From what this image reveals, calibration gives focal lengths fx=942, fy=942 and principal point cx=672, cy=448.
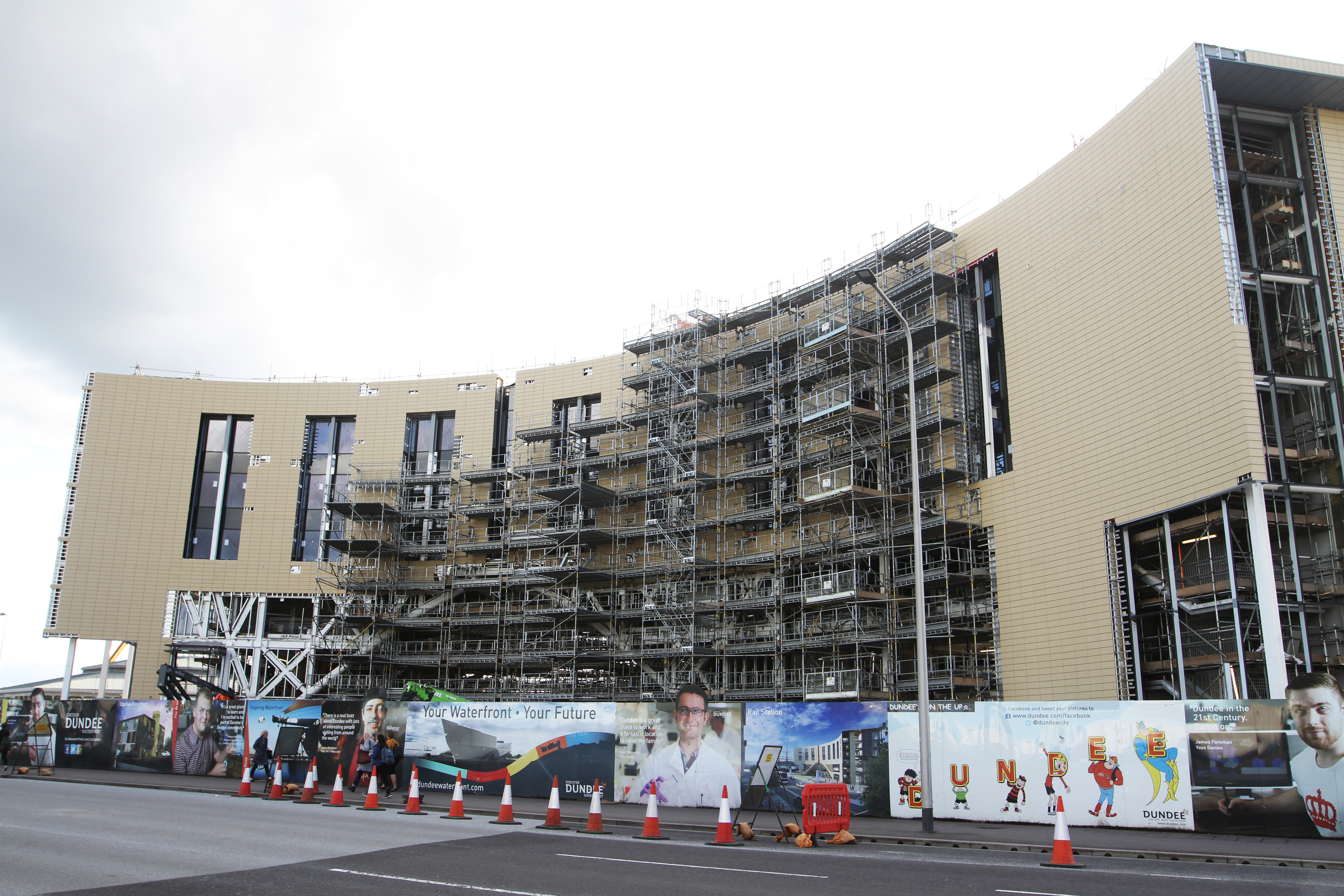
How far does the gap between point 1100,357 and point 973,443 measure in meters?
6.40

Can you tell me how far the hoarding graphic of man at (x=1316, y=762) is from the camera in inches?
693

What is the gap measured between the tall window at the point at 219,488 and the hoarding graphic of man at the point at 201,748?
2686cm

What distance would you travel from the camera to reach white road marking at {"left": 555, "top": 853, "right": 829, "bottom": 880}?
1223 centimetres

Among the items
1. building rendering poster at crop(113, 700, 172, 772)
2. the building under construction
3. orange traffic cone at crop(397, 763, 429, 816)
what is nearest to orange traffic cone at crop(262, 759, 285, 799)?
orange traffic cone at crop(397, 763, 429, 816)

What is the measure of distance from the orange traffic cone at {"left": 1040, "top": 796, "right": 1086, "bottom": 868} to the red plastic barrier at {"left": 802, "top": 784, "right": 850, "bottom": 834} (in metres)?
3.86

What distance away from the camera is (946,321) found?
125 feet

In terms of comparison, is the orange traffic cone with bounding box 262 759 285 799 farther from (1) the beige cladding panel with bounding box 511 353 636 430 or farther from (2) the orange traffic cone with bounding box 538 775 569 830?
(1) the beige cladding panel with bounding box 511 353 636 430

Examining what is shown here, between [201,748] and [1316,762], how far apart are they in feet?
102

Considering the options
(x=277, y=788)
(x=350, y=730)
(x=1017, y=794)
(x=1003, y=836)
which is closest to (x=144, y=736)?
(x=350, y=730)

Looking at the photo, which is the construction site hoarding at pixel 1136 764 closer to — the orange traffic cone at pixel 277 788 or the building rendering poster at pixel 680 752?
the building rendering poster at pixel 680 752

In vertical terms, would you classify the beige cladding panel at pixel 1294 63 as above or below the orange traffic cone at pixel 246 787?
above

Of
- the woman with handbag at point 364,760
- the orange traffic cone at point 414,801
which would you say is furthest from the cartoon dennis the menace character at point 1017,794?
the woman with handbag at point 364,760

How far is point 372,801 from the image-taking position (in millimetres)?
21141

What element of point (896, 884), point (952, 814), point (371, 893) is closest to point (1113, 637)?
point (952, 814)
